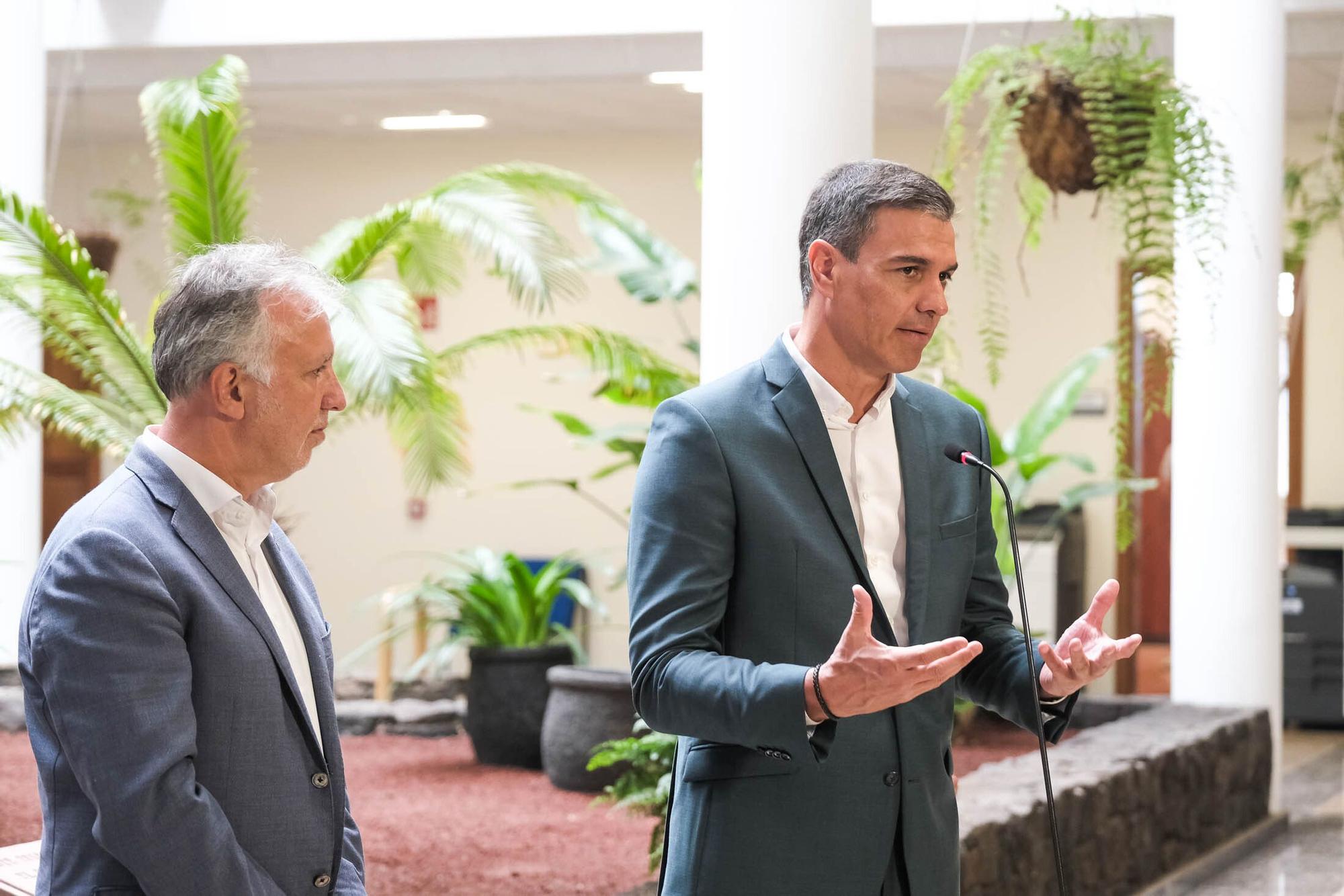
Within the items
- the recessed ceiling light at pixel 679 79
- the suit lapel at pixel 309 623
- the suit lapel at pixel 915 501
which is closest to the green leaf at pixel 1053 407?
the recessed ceiling light at pixel 679 79

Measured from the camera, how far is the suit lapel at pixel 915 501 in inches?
71.0

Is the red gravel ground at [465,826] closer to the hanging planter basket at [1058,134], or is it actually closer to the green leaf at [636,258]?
the green leaf at [636,258]

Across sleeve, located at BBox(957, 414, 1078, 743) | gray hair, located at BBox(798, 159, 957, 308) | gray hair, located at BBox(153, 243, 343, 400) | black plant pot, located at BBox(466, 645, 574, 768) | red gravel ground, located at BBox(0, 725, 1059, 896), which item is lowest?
red gravel ground, located at BBox(0, 725, 1059, 896)

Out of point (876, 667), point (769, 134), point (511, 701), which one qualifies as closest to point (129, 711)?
point (876, 667)

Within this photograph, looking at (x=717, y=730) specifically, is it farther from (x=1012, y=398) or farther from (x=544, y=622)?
(x=1012, y=398)

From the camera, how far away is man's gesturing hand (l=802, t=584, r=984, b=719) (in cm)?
148

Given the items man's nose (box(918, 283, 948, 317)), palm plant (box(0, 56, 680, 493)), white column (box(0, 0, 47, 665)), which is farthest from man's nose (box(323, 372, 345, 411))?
white column (box(0, 0, 47, 665))

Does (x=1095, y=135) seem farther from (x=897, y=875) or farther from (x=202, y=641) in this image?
(x=202, y=641)

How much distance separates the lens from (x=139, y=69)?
835 cm

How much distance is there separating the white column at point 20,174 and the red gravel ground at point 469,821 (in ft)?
2.43

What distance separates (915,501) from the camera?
1843mm

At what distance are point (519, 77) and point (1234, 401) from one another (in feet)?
13.9

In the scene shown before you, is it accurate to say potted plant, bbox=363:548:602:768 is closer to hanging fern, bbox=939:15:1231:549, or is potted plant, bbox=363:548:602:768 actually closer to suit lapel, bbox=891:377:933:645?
hanging fern, bbox=939:15:1231:549

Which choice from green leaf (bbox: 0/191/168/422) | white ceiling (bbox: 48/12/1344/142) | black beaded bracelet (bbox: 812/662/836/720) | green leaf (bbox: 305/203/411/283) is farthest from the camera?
white ceiling (bbox: 48/12/1344/142)
